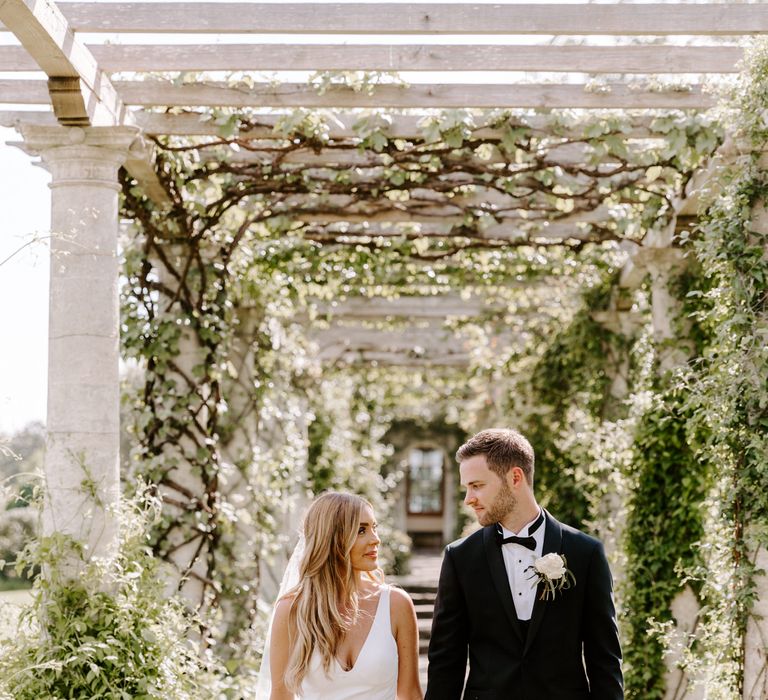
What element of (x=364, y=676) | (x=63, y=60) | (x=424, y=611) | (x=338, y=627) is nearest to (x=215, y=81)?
(x=63, y=60)

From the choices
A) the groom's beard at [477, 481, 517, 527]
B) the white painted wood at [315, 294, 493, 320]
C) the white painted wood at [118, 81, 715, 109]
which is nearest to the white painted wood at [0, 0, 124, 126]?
the white painted wood at [118, 81, 715, 109]

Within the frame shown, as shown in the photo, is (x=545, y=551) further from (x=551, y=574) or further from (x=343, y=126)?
(x=343, y=126)

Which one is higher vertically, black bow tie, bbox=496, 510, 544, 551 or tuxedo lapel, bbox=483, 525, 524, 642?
black bow tie, bbox=496, 510, 544, 551

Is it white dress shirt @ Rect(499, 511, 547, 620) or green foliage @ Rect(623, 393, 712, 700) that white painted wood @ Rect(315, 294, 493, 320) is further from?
white dress shirt @ Rect(499, 511, 547, 620)

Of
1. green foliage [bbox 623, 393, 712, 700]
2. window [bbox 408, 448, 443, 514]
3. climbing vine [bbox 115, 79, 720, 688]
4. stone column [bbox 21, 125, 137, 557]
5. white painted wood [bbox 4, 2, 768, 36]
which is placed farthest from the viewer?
window [bbox 408, 448, 443, 514]

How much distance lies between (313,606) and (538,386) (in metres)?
6.98

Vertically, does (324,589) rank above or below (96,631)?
above

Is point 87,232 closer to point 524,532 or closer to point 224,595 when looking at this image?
point 524,532

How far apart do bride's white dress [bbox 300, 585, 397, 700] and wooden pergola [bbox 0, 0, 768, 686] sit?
5.32 ft

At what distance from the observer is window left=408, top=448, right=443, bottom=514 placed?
2591 cm

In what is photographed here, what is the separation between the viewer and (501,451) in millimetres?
3180

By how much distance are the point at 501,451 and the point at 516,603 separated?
44cm

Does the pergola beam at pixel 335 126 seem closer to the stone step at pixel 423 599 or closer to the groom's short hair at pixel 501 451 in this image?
the groom's short hair at pixel 501 451

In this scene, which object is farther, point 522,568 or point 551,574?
point 522,568
